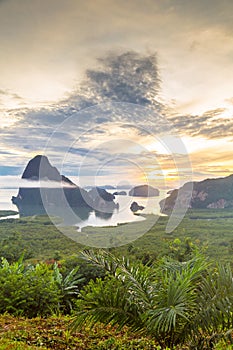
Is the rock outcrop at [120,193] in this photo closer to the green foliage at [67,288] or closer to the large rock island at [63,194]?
the large rock island at [63,194]

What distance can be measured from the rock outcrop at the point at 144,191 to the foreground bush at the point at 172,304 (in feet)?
11.7

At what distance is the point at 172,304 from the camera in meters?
2.67

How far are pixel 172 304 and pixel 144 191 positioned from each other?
427 cm

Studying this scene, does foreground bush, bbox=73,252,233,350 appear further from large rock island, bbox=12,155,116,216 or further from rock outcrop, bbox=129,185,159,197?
large rock island, bbox=12,155,116,216

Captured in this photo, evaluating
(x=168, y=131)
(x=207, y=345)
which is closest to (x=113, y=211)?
(x=168, y=131)

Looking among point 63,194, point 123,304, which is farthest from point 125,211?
point 123,304

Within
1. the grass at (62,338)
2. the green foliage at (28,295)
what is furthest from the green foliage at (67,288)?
the grass at (62,338)

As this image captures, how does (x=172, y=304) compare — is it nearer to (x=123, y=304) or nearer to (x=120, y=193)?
(x=123, y=304)

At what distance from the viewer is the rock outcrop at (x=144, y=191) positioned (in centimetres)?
676

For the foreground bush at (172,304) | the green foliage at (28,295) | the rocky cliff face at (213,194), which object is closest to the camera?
the foreground bush at (172,304)

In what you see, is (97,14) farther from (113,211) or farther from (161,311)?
(161,311)

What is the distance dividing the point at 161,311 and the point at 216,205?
1034cm

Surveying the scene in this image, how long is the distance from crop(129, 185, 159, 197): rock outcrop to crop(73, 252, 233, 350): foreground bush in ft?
11.7

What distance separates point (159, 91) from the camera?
25.7ft
